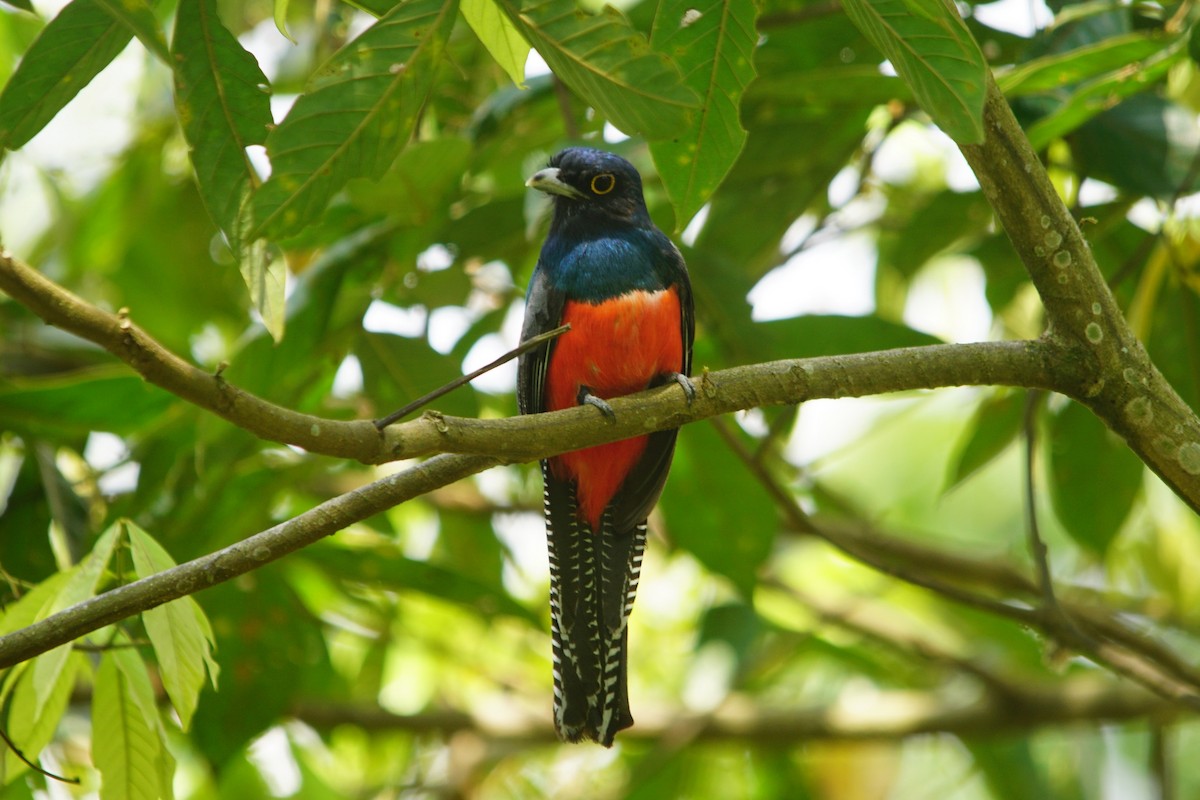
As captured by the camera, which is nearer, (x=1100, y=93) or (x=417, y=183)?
(x=1100, y=93)

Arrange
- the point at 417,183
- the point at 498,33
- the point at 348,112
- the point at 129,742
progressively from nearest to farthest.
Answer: the point at 348,112, the point at 498,33, the point at 129,742, the point at 417,183

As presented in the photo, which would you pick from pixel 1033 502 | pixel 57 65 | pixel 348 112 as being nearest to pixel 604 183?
pixel 1033 502

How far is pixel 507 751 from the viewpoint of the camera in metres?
5.02

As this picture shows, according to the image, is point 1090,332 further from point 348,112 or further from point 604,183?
point 604,183

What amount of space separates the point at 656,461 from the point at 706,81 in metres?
1.41

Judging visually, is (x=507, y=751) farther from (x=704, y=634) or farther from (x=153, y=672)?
(x=153, y=672)

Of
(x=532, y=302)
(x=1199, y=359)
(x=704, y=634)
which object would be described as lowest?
(x=704, y=634)

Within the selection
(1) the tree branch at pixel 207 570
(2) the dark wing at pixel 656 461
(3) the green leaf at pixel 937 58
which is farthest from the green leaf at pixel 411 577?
(3) the green leaf at pixel 937 58

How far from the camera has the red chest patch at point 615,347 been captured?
10.9 ft

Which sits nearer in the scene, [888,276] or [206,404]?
[206,404]

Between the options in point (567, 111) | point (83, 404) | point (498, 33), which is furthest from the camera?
point (567, 111)

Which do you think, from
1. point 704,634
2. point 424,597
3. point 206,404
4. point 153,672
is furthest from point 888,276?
point 206,404

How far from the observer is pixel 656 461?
135 inches

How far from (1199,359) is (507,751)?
3026 mm
